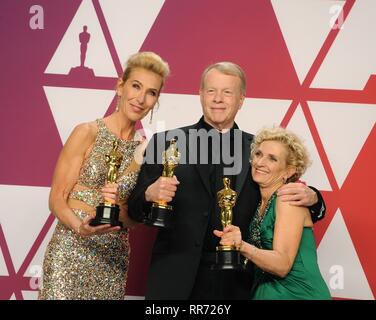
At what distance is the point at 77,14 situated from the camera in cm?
334

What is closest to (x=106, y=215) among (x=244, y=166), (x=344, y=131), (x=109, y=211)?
(x=109, y=211)

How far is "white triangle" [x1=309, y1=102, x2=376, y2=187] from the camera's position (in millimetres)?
3291

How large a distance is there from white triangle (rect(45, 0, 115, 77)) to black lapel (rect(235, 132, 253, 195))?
43.9 inches

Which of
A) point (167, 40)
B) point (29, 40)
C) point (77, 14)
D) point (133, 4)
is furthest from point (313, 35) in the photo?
point (29, 40)

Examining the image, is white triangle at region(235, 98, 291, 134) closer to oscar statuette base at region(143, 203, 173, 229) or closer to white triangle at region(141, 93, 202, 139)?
white triangle at region(141, 93, 202, 139)

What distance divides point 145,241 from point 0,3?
1603 mm

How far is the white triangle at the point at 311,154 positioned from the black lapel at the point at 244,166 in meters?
0.81

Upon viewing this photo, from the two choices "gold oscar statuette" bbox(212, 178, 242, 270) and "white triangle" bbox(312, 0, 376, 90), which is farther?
"white triangle" bbox(312, 0, 376, 90)

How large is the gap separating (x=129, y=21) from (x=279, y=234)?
5.63ft

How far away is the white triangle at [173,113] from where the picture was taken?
3309mm

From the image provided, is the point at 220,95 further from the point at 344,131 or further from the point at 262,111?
the point at 344,131

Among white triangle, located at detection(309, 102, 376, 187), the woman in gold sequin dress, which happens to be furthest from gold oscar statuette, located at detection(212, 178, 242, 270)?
white triangle, located at detection(309, 102, 376, 187)

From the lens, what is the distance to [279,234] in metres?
2.18

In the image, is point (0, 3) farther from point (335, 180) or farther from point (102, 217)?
point (335, 180)
